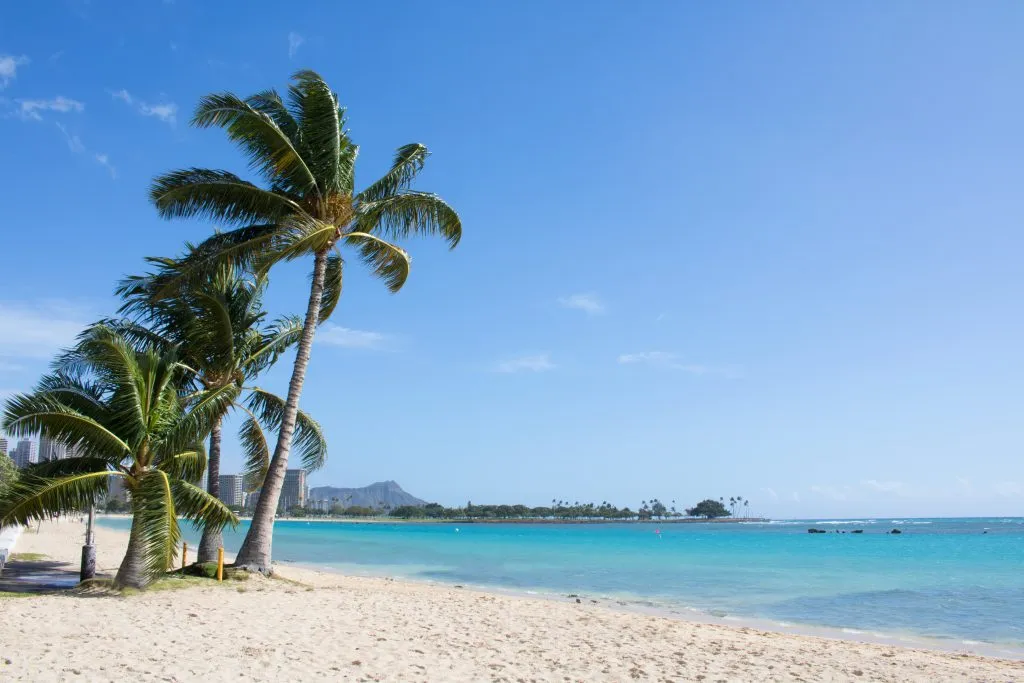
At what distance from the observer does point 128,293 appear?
611 inches

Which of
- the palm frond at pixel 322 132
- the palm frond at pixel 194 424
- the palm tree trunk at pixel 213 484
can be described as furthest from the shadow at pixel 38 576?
the palm frond at pixel 322 132

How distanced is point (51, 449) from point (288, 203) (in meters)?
7.09

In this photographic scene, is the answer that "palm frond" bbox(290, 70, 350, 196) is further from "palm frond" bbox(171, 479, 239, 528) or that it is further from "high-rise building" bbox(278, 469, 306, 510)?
"high-rise building" bbox(278, 469, 306, 510)

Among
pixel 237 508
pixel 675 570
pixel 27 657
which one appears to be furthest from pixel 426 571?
pixel 27 657

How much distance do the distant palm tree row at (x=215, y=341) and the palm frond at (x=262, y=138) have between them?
3cm

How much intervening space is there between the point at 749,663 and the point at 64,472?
1151 cm

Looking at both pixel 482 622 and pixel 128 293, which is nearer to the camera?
pixel 482 622

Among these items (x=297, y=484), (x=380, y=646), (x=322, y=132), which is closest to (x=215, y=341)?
(x=322, y=132)

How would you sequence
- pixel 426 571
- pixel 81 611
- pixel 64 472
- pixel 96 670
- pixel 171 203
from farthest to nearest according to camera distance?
pixel 426 571 → pixel 171 203 → pixel 64 472 → pixel 81 611 → pixel 96 670

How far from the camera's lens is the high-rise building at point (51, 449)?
1227cm

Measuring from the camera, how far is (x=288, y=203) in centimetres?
1502

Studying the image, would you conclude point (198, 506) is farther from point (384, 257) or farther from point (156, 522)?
point (384, 257)

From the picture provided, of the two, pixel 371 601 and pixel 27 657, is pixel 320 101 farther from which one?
pixel 27 657

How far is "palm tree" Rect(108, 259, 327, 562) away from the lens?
15.2m
